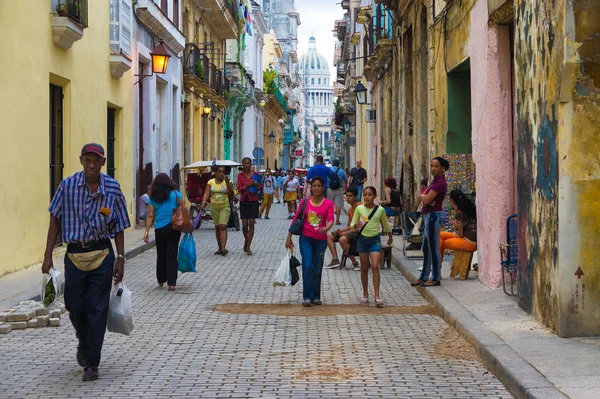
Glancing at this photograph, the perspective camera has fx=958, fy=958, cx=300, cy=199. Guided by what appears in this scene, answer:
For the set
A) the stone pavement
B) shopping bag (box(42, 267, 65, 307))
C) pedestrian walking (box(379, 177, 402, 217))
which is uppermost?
pedestrian walking (box(379, 177, 402, 217))

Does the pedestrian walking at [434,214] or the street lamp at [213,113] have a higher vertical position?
the street lamp at [213,113]

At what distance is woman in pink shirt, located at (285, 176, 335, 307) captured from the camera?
1039 centimetres

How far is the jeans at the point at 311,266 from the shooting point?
10.4 meters

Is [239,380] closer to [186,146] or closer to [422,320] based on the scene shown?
[422,320]

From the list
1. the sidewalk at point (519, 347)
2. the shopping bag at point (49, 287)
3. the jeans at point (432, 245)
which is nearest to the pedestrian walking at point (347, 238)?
the jeans at point (432, 245)

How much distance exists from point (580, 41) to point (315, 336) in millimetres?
3323

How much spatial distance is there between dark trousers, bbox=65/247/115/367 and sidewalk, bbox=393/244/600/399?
9.18 ft

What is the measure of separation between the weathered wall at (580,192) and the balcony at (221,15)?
973 inches

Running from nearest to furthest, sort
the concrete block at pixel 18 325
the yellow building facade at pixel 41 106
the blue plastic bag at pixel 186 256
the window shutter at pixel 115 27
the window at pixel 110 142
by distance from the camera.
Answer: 1. the concrete block at pixel 18 325
2. the blue plastic bag at pixel 186 256
3. the yellow building facade at pixel 41 106
4. the window shutter at pixel 115 27
5. the window at pixel 110 142

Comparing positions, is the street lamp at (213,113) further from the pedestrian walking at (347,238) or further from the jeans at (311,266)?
the jeans at (311,266)

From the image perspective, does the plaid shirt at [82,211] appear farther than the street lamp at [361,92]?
No

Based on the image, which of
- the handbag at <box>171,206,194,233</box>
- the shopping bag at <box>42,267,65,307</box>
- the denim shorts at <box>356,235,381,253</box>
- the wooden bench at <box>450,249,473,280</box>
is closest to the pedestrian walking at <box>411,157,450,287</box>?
the wooden bench at <box>450,249,473,280</box>

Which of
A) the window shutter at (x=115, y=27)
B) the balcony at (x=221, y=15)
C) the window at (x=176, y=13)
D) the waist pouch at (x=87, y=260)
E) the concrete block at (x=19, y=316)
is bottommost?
the concrete block at (x=19, y=316)

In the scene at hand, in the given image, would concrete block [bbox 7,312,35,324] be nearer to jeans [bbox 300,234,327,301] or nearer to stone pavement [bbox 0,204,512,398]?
stone pavement [bbox 0,204,512,398]
